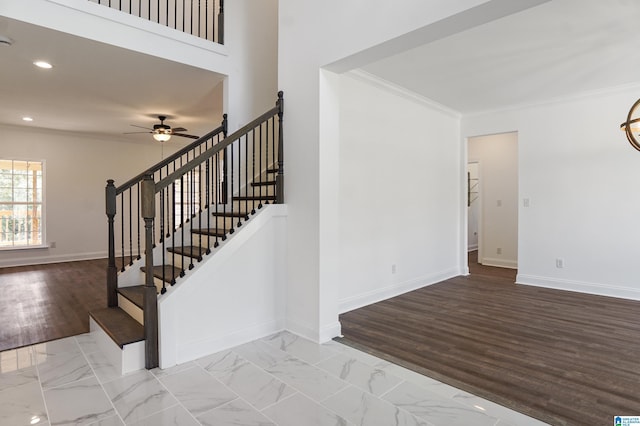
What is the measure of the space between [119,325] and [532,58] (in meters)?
4.73

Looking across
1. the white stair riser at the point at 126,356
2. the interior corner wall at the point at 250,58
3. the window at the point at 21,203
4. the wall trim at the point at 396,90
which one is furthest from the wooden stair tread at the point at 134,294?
the window at the point at 21,203

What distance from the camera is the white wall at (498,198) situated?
7191mm

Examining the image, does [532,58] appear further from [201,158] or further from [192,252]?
[192,252]

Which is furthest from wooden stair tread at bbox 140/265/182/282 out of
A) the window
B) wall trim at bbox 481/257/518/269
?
wall trim at bbox 481/257/518/269

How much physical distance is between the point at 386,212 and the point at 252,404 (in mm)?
3033

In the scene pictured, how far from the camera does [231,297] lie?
304 centimetres

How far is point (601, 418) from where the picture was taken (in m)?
2.05

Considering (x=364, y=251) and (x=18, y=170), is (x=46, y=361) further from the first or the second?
(x=18, y=170)

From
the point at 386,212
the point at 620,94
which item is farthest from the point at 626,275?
the point at 386,212

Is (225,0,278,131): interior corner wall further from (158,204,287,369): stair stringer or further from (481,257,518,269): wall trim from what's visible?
(481,257,518,269): wall trim

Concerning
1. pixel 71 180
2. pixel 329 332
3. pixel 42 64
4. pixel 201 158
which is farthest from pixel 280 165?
pixel 71 180

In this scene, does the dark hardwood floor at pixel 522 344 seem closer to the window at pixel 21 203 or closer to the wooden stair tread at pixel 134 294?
the wooden stair tread at pixel 134 294

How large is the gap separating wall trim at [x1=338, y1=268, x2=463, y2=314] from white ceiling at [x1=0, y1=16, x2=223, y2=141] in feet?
10.5

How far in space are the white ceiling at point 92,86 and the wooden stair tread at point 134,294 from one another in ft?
7.87
